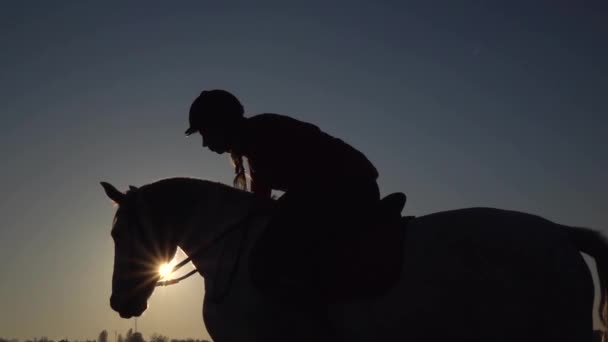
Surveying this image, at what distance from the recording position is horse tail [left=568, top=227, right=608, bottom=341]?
5.31 metres

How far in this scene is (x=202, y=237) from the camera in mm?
6637

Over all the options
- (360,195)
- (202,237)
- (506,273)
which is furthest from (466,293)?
(202,237)

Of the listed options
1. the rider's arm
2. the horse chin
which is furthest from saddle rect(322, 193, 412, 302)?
the horse chin

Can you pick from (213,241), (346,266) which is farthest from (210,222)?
(346,266)

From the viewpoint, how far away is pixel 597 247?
17.4 ft

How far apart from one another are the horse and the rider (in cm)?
38

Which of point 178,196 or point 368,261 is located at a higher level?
point 178,196

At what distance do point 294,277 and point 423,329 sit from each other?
49.1 inches

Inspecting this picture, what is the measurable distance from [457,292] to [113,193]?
14.1 ft

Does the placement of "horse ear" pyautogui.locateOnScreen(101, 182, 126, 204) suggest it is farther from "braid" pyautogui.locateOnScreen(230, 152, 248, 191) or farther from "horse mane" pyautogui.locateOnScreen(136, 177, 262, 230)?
"braid" pyautogui.locateOnScreen(230, 152, 248, 191)

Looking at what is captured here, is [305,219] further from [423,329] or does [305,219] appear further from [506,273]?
[506,273]

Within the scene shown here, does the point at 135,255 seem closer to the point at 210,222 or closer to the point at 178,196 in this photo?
the point at 178,196

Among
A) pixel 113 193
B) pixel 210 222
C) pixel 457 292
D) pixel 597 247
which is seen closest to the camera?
pixel 457 292

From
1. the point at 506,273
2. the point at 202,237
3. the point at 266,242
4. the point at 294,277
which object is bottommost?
the point at 506,273
